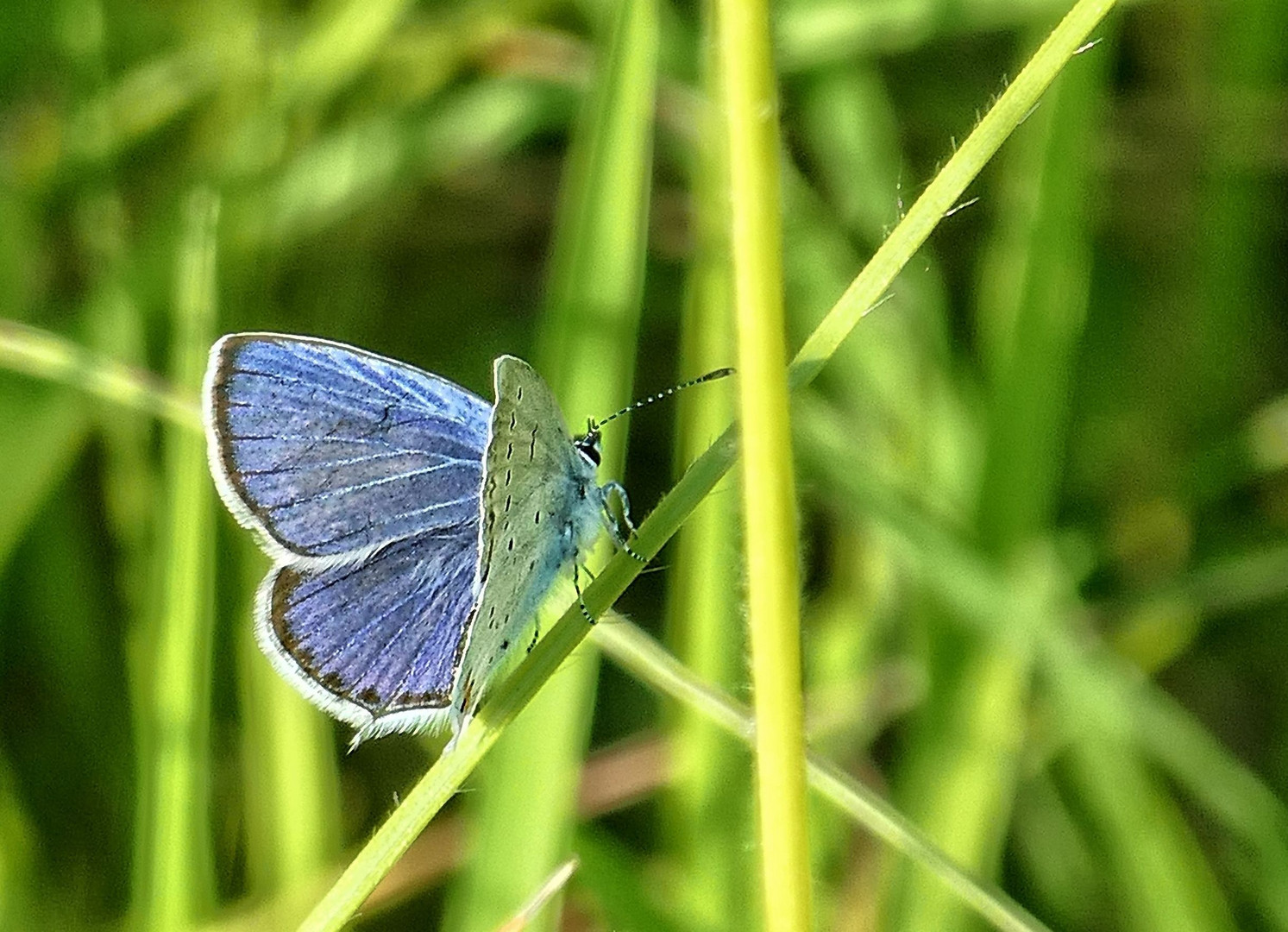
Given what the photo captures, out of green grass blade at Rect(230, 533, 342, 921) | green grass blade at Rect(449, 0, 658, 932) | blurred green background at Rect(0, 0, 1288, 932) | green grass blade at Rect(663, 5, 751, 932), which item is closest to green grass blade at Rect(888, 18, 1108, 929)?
blurred green background at Rect(0, 0, 1288, 932)

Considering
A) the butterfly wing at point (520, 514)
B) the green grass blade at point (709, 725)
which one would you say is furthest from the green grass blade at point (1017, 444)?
the butterfly wing at point (520, 514)

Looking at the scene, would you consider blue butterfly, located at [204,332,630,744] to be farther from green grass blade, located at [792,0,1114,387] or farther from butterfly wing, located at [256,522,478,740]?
green grass blade, located at [792,0,1114,387]

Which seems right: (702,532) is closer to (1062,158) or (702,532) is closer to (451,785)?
(1062,158)

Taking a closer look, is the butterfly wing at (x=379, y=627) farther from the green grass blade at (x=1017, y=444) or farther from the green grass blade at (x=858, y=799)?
the green grass blade at (x=1017, y=444)

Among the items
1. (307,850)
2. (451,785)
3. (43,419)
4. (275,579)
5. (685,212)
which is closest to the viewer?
(451,785)

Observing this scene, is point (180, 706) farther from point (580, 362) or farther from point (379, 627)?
Answer: point (580, 362)

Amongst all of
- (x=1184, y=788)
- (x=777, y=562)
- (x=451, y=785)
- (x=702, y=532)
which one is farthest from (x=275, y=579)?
(x=1184, y=788)

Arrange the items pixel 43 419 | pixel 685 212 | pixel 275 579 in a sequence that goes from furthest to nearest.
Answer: pixel 685 212 < pixel 43 419 < pixel 275 579
